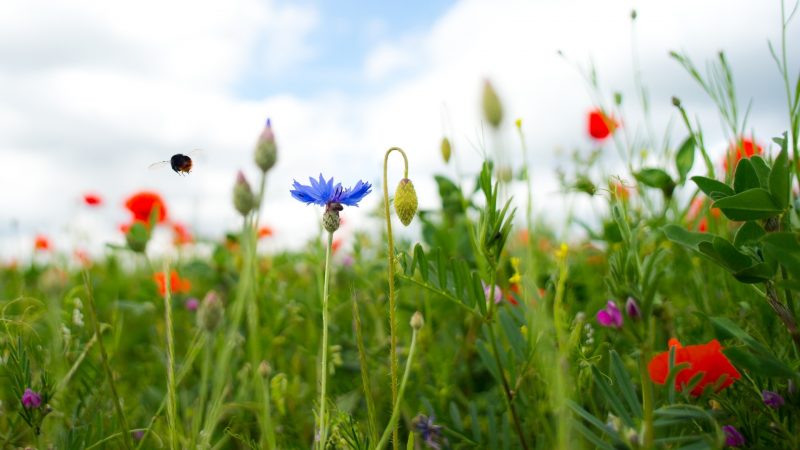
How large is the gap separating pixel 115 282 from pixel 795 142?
2.52 metres

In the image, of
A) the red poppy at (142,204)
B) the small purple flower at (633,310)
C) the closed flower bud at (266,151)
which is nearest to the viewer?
the small purple flower at (633,310)

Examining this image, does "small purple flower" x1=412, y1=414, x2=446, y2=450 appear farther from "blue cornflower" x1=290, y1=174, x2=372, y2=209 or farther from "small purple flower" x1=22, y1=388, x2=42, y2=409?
"small purple flower" x1=22, y1=388, x2=42, y2=409

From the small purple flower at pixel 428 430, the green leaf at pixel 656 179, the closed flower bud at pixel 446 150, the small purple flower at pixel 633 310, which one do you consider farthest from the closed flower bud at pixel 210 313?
the green leaf at pixel 656 179

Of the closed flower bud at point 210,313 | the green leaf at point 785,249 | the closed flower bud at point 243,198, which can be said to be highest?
the closed flower bud at point 243,198

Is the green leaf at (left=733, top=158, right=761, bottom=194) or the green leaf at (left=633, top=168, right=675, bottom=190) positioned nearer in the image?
the green leaf at (left=733, top=158, right=761, bottom=194)

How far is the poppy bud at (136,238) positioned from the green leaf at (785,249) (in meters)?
1.47

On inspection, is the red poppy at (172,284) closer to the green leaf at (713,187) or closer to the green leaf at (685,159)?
the green leaf at (685,159)

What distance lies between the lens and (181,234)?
3.20 meters

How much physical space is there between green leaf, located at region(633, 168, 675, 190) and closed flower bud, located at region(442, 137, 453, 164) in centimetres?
39

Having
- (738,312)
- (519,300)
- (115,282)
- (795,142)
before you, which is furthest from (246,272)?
(115,282)

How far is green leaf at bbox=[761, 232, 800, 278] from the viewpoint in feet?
2.38

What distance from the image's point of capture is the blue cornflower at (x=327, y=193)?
89 centimetres

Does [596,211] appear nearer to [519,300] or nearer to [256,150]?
[519,300]

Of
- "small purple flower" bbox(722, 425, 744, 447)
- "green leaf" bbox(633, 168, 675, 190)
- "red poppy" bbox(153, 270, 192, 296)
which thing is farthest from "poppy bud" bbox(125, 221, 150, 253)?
"small purple flower" bbox(722, 425, 744, 447)
